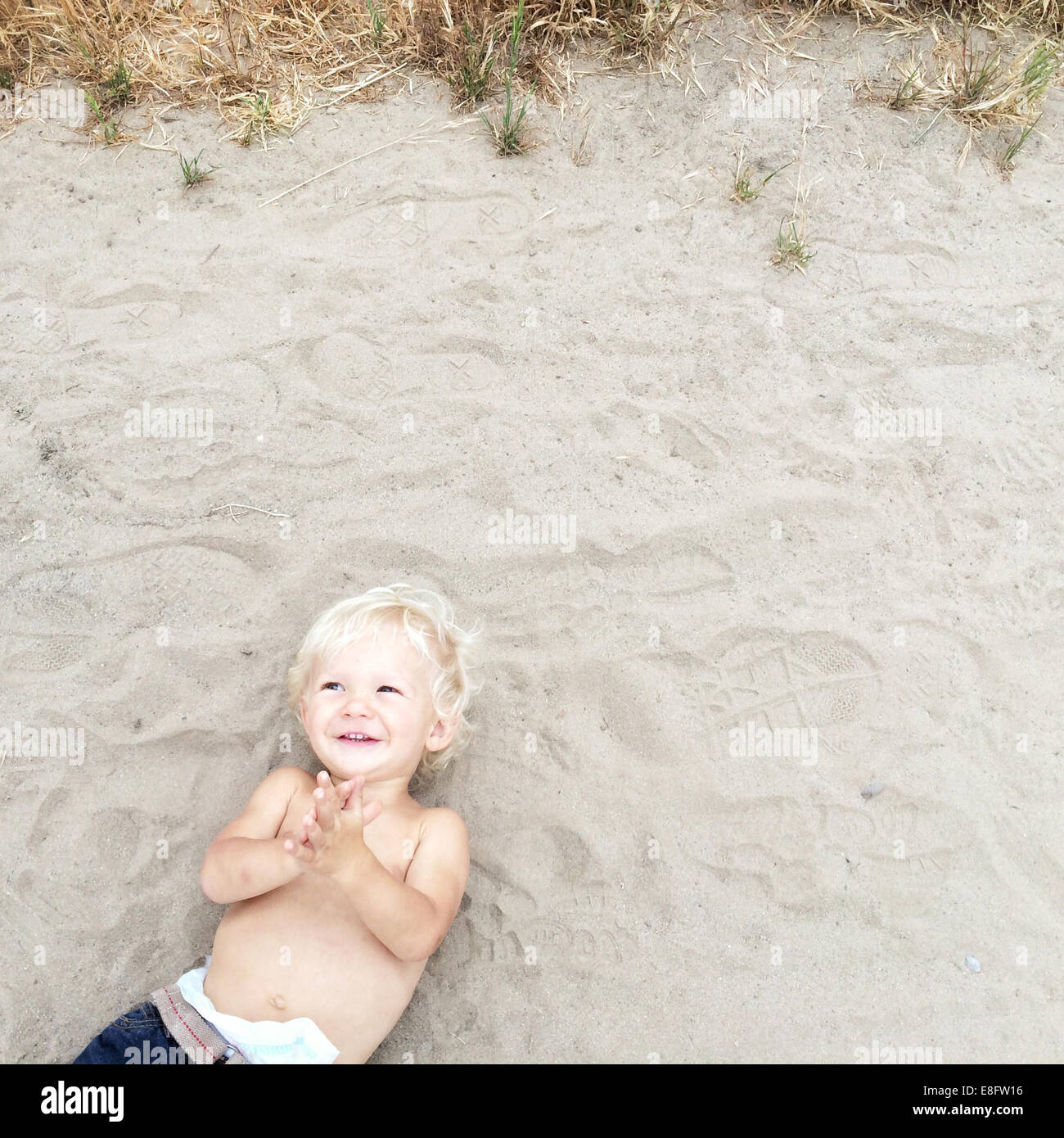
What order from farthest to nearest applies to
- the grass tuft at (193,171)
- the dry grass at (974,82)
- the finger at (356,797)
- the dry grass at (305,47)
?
the dry grass at (305,47) → the dry grass at (974,82) → the grass tuft at (193,171) → the finger at (356,797)

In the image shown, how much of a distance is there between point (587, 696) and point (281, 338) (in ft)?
5.79

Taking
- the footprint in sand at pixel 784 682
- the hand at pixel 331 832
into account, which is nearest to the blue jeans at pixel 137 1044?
the hand at pixel 331 832

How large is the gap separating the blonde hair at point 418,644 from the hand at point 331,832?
1.74 feet

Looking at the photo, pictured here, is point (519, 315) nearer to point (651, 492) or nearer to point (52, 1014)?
point (651, 492)

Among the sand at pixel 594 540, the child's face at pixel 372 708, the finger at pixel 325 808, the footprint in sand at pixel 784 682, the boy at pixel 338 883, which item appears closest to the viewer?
the finger at pixel 325 808

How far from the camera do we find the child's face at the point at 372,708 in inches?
102

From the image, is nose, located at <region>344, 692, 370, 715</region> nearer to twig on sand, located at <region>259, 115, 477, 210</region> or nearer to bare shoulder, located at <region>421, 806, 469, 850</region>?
bare shoulder, located at <region>421, 806, 469, 850</region>

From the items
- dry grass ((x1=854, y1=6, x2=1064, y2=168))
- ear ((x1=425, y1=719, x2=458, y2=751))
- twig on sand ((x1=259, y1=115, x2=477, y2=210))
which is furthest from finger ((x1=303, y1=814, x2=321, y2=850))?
dry grass ((x1=854, y1=6, x2=1064, y2=168))

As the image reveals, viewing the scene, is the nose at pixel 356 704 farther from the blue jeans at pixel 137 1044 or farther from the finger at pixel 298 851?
the blue jeans at pixel 137 1044

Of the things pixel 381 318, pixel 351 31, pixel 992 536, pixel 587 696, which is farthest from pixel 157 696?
pixel 351 31

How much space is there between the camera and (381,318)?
11.8 ft

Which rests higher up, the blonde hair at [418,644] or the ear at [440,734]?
the blonde hair at [418,644]

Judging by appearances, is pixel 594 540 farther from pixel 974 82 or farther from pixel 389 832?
pixel 974 82

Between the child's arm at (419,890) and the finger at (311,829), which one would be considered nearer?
the finger at (311,829)
